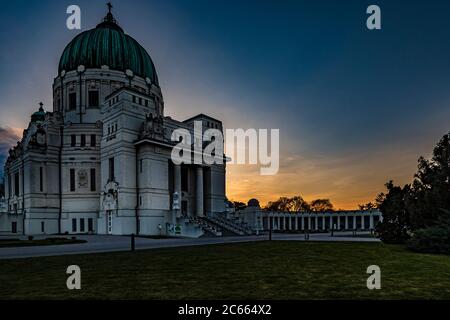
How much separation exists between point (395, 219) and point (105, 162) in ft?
138

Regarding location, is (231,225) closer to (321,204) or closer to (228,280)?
(228,280)

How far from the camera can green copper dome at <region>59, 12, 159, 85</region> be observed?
203 ft

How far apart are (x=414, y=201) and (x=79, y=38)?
6512cm

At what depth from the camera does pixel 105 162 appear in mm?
52531

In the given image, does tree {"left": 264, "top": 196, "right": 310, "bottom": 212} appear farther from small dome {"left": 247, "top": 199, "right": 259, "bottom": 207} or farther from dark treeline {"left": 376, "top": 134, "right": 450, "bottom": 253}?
dark treeline {"left": 376, "top": 134, "right": 450, "bottom": 253}

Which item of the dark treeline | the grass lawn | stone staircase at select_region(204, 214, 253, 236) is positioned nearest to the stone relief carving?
stone staircase at select_region(204, 214, 253, 236)

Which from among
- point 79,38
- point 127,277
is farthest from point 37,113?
point 127,277

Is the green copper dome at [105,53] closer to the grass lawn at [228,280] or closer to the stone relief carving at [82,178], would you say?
the stone relief carving at [82,178]

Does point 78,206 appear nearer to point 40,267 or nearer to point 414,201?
point 40,267

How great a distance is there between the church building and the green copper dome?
0.62ft

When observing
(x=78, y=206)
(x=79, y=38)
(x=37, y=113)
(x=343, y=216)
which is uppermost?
(x=79, y=38)

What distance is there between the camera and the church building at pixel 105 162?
49344mm

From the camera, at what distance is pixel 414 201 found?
25.9 m
